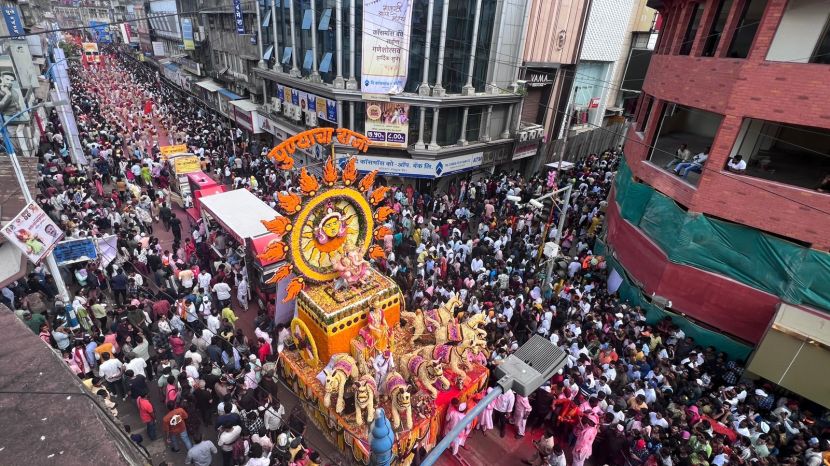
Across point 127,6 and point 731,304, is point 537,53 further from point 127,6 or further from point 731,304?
point 127,6

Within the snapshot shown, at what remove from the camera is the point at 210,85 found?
3678cm

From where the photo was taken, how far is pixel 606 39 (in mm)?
26703

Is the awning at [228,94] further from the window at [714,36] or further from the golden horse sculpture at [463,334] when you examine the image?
the window at [714,36]

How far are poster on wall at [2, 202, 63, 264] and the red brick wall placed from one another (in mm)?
17013

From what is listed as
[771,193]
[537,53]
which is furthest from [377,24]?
[771,193]

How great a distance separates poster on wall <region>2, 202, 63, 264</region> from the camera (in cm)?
905

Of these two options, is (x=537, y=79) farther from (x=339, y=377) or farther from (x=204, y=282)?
(x=339, y=377)

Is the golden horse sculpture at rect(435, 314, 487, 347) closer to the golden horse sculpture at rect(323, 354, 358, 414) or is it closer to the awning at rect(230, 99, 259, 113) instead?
the golden horse sculpture at rect(323, 354, 358, 414)

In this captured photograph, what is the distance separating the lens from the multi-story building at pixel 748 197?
10070mm

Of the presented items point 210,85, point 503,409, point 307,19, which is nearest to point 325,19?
point 307,19

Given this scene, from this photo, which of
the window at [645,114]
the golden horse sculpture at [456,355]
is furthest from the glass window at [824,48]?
the golden horse sculpture at [456,355]

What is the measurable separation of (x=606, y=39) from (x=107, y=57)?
73568mm

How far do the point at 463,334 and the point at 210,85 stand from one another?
122 ft

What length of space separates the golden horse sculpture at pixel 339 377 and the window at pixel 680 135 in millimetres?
12001
